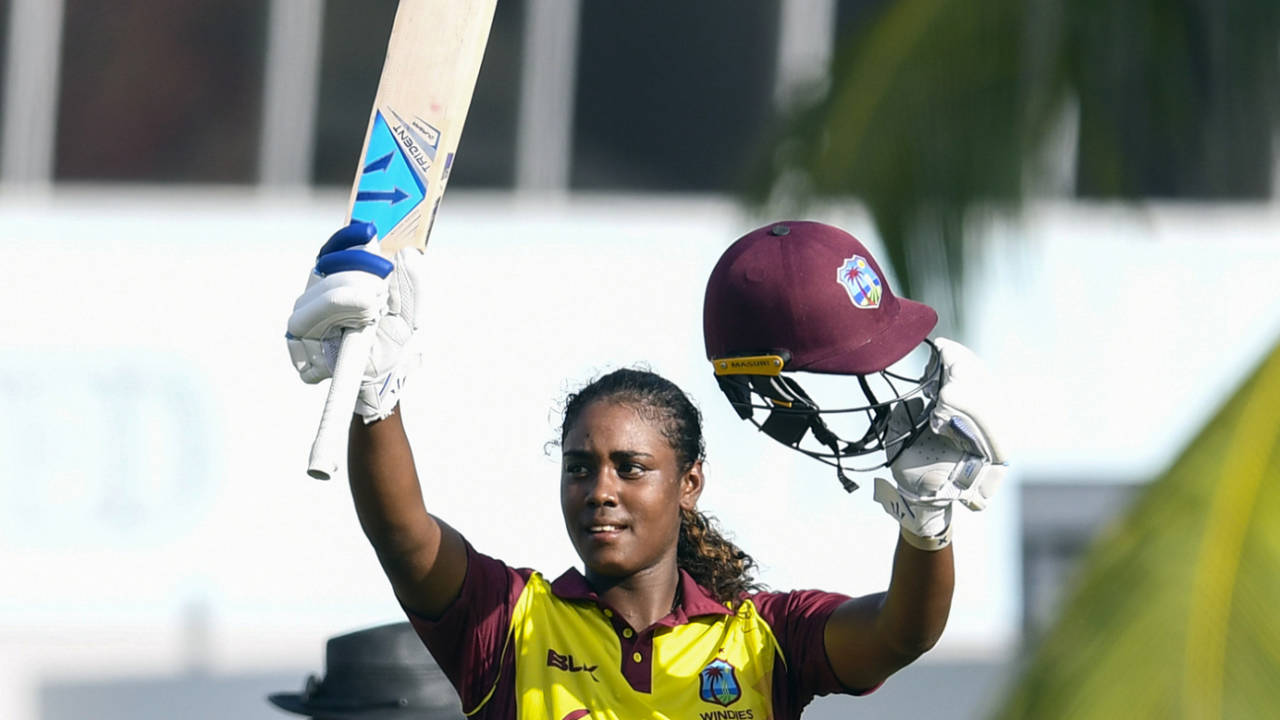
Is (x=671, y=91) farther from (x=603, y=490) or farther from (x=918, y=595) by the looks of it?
(x=918, y=595)

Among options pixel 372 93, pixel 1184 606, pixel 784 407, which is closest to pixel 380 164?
pixel 784 407

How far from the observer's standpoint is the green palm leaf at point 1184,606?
2.57 metres

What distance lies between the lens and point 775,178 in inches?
252

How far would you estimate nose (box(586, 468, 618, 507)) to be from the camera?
2539 mm

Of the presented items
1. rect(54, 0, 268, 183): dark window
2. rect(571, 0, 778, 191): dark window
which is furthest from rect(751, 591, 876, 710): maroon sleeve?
rect(54, 0, 268, 183): dark window

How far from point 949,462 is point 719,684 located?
1.59 ft

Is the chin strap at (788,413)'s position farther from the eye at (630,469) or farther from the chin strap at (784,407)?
the eye at (630,469)

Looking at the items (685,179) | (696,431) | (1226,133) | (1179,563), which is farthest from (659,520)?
(685,179)

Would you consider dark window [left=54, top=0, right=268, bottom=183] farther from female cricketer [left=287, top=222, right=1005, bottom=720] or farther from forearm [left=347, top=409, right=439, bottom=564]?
forearm [left=347, top=409, right=439, bottom=564]

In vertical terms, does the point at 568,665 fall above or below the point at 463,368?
below

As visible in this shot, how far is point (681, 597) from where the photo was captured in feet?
8.82

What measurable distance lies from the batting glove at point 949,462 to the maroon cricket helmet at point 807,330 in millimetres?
33

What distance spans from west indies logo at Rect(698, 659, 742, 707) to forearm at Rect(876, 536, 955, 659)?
0.25m

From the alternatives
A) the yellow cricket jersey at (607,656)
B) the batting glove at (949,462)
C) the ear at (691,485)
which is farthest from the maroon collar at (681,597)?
the batting glove at (949,462)
